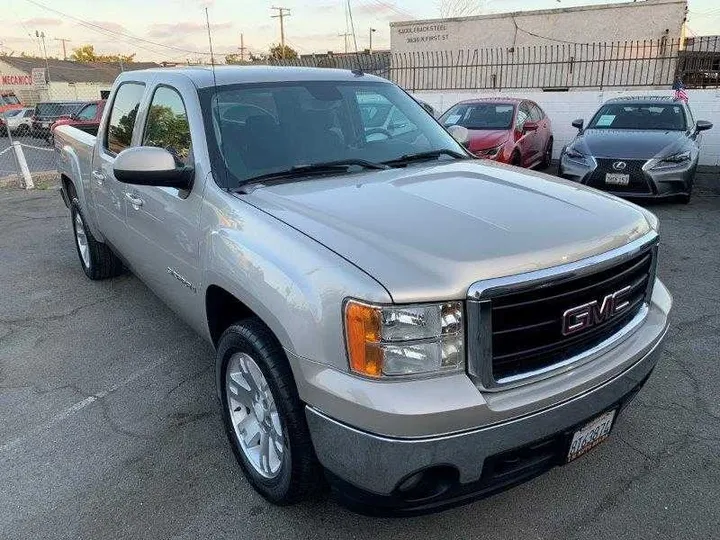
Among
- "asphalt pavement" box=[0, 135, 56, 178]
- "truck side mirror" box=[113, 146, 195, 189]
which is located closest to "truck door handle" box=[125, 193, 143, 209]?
"truck side mirror" box=[113, 146, 195, 189]

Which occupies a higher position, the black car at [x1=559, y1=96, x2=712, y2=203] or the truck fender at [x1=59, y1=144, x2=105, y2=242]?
the truck fender at [x1=59, y1=144, x2=105, y2=242]

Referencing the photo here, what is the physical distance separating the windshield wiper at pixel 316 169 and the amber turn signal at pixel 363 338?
1.10 metres

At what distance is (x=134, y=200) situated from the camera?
355cm

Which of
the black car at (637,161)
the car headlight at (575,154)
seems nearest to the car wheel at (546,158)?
the black car at (637,161)

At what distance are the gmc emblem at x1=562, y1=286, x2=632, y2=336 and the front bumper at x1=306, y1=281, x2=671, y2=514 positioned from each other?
17 cm

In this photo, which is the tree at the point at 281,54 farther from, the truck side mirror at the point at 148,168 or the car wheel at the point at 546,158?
the truck side mirror at the point at 148,168

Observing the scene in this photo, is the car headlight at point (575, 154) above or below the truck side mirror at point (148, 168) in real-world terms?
below

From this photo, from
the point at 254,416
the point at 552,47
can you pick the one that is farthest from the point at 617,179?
the point at 552,47

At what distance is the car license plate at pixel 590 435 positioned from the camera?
222 centimetres

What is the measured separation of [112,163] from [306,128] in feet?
5.53

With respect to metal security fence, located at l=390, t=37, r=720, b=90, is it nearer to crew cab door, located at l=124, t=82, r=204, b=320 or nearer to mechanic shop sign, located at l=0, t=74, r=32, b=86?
crew cab door, located at l=124, t=82, r=204, b=320

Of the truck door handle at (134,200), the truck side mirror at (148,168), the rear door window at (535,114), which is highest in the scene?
the truck side mirror at (148,168)

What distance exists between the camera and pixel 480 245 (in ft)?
6.76

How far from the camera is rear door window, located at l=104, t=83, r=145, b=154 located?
12.8ft
